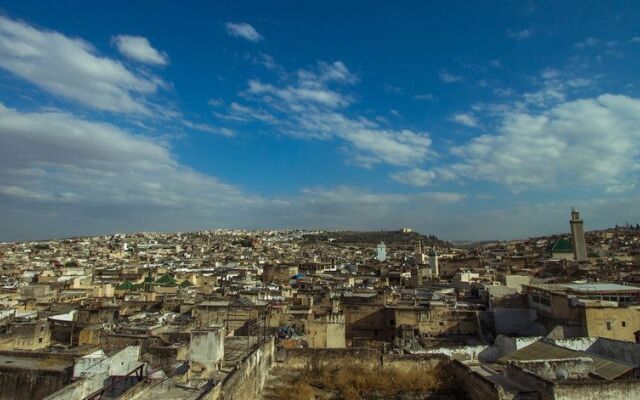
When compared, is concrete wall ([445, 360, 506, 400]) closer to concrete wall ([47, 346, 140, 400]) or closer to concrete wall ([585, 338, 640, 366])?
concrete wall ([585, 338, 640, 366])

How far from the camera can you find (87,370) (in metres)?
12.1

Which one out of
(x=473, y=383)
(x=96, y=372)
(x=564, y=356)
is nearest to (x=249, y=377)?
(x=96, y=372)

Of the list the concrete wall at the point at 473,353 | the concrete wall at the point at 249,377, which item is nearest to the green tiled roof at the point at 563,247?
the concrete wall at the point at 473,353

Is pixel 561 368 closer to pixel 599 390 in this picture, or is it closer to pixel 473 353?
pixel 599 390

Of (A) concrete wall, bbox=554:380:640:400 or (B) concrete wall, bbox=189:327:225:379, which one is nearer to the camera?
(A) concrete wall, bbox=554:380:640:400

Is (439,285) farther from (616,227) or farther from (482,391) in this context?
(616,227)

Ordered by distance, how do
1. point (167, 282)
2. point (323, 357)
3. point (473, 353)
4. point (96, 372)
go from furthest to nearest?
point (167, 282)
point (473, 353)
point (323, 357)
point (96, 372)

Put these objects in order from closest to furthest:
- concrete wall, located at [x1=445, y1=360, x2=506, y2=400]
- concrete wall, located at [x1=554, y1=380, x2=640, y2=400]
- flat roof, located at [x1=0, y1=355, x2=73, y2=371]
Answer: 1. concrete wall, located at [x1=554, y1=380, x2=640, y2=400]
2. flat roof, located at [x1=0, y1=355, x2=73, y2=371]
3. concrete wall, located at [x1=445, y1=360, x2=506, y2=400]

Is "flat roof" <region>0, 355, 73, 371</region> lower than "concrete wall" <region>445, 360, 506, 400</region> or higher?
higher

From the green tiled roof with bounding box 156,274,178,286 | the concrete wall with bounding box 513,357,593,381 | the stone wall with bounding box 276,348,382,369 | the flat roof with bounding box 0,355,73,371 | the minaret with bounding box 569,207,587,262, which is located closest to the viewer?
the flat roof with bounding box 0,355,73,371

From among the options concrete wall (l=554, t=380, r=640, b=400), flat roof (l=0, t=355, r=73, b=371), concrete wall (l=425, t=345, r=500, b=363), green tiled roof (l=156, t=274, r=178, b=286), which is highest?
green tiled roof (l=156, t=274, r=178, b=286)

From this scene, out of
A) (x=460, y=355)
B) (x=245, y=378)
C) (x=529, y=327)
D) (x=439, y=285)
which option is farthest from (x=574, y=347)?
(x=439, y=285)

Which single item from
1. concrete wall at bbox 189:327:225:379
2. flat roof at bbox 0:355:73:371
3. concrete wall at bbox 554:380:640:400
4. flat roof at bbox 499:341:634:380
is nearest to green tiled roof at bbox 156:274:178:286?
flat roof at bbox 0:355:73:371

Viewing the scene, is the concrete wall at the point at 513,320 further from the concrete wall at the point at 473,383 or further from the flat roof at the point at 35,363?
the flat roof at the point at 35,363
